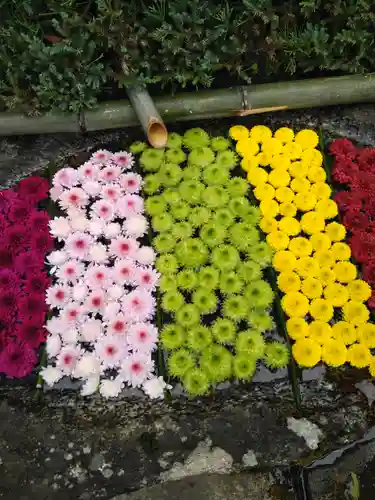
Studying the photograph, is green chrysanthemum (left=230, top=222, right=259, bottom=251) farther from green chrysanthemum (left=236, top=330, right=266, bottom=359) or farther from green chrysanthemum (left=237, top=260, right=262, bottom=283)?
green chrysanthemum (left=236, top=330, right=266, bottom=359)

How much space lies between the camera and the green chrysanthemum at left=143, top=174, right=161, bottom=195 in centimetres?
447

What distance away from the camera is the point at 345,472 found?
3.52 m

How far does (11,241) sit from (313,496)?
301 centimetres

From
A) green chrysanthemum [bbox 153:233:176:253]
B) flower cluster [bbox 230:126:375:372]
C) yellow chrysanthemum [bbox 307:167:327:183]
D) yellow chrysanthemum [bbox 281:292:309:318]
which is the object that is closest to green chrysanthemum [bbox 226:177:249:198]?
flower cluster [bbox 230:126:375:372]

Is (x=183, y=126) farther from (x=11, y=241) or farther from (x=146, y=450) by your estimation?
(x=146, y=450)

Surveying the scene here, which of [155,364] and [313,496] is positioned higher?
[155,364]

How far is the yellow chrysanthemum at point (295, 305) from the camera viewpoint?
12.9ft

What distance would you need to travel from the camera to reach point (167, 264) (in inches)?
163

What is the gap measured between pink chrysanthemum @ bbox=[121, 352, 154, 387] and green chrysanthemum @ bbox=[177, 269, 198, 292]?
0.61 m

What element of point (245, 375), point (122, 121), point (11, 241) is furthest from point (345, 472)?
point (122, 121)

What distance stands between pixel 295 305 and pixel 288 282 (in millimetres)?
195

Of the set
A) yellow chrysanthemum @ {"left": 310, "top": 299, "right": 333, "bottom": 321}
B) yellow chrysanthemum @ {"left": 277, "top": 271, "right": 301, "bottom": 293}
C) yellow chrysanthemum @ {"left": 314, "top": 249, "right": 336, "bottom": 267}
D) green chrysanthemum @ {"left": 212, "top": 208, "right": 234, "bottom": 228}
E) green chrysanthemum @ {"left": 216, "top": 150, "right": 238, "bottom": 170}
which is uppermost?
green chrysanthemum @ {"left": 216, "top": 150, "right": 238, "bottom": 170}

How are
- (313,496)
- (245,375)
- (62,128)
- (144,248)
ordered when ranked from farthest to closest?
(62,128) → (144,248) → (245,375) → (313,496)

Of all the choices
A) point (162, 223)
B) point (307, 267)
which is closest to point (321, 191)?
point (307, 267)
